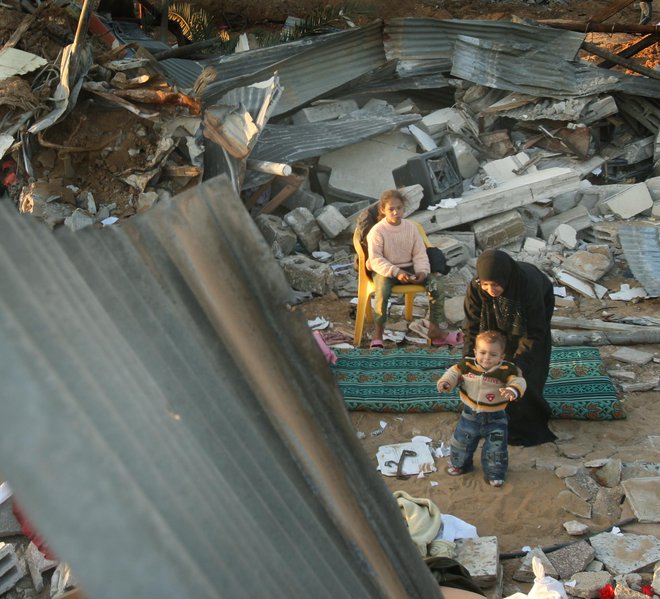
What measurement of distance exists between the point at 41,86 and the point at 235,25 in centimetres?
937

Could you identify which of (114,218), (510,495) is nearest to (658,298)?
(510,495)

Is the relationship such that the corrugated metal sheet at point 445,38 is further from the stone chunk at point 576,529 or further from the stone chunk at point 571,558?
the stone chunk at point 571,558

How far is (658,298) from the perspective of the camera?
9.15 m

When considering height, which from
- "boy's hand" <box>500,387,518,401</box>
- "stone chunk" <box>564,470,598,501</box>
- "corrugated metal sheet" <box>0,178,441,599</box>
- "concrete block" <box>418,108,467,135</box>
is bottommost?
"concrete block" <box>418,108,467,135</box>

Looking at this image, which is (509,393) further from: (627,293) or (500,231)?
(500,231)

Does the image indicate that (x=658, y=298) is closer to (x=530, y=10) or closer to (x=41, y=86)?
(x=41, y=86)

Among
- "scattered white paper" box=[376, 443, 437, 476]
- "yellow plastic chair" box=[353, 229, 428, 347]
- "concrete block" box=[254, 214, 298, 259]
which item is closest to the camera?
"scattered white paper" box=[376, 443, 437, 476]

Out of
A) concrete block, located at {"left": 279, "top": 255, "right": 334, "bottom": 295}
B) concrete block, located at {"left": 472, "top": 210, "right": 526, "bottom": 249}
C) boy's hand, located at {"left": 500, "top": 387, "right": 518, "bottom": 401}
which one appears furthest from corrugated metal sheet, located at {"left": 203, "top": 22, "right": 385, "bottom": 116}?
boy's hand, located at {"left": 500, "top": 387, "right": 518, "bottom": 401}

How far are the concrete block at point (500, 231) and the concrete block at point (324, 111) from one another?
9.91 ft

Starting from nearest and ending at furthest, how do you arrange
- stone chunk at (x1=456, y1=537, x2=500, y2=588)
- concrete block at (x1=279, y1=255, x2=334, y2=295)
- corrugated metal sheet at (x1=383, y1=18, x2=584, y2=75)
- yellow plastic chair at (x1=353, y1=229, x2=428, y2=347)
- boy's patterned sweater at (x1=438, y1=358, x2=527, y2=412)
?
stone chunk at (x1=456, y1=537, x2=500, y2=588)
boy's patterned sweater at (x1=438, y1=358, x2=527, y2=412)
yellow plastic chair at (x1=353, y1=229, x2=428, y2=347)
concrete block at (x1=279, y1=255, x2=334, y2=295)
corrugated metal sheet at (x1=383, y1=18, x2=584, y2=75)

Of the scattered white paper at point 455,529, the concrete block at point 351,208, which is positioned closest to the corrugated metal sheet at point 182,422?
the scattered white paper at point 455,529

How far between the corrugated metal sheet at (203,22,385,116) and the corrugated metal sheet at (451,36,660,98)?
1.39 meters

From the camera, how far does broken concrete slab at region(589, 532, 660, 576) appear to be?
4.73 metres

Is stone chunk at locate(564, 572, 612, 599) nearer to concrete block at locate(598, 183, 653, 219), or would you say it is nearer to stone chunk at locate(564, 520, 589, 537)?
stone chunk at locate(564, 520, 589, 537)
